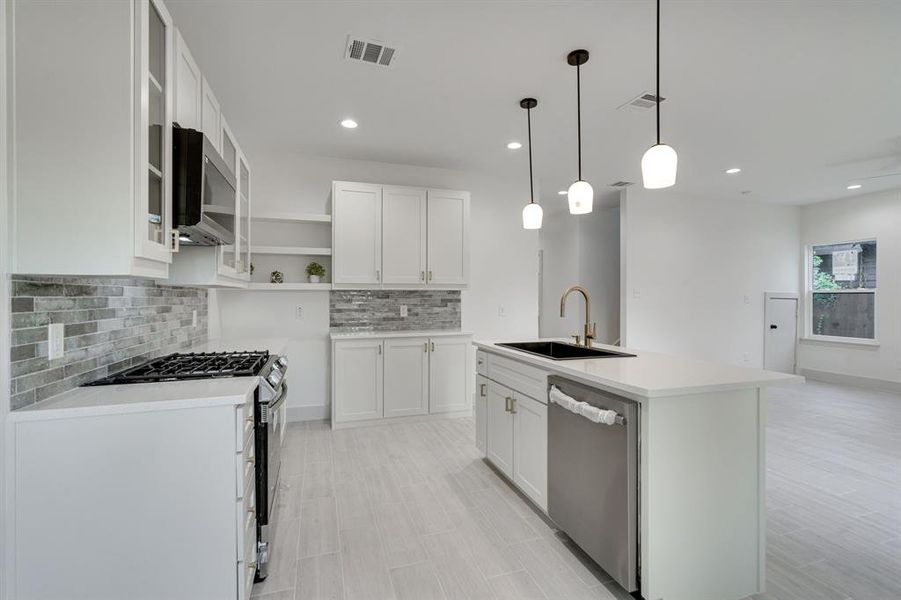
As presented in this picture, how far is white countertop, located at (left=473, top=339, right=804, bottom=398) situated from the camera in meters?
1.61

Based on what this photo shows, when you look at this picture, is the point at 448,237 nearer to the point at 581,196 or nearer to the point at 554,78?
the point at 554,78

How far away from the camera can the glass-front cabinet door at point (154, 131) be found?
1376 mm

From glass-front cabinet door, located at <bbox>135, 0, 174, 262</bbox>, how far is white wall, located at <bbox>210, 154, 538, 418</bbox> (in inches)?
99.8

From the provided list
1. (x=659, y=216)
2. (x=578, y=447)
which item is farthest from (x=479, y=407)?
(x=659, y=216)

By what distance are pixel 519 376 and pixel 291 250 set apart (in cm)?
256

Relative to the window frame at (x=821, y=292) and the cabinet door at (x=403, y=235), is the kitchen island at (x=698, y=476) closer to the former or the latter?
the cabinet door at (x=403, y=235)

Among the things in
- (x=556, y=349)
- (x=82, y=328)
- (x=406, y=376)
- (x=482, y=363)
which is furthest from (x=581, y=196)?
(x=82, y=328)

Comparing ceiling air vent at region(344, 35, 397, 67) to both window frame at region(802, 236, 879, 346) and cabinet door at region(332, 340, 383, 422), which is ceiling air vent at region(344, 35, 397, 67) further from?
window frame at region(802, 236, 879, 346)

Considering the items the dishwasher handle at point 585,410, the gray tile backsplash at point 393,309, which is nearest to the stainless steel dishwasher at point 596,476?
the dishwasher handle at point 585,410

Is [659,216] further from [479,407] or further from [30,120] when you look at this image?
[30,120]

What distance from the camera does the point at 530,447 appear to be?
2.41 m

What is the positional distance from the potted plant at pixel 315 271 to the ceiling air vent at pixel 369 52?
2.03 metres

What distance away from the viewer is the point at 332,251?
3969 mm

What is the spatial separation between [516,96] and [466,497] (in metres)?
2.74
